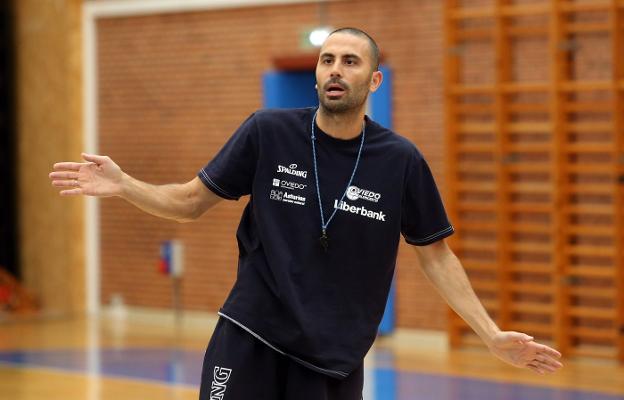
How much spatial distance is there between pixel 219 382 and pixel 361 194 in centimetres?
81

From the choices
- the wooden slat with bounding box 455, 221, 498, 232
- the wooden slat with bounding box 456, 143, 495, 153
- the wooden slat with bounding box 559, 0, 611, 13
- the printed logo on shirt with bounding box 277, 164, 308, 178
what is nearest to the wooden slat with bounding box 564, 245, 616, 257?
the wooden slat with bounding box 455, 221, 498, 232

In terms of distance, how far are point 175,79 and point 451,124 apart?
Result: 372 centimetres

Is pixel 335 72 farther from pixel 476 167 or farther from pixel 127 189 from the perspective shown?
pixel 476 167

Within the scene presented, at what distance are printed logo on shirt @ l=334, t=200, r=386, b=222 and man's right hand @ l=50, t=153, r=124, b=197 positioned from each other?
0.76 metres

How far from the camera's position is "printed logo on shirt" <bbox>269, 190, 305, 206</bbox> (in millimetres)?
4078

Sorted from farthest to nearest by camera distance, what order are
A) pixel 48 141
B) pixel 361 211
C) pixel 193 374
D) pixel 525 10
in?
pixel 48 141 < pixel 525 10 < pixel 193 374 < pixel 361 211

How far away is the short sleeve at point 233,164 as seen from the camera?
4.15 metres

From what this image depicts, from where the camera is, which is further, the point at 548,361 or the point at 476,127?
the point at 476,127

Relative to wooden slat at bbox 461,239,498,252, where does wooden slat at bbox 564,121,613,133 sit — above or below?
above

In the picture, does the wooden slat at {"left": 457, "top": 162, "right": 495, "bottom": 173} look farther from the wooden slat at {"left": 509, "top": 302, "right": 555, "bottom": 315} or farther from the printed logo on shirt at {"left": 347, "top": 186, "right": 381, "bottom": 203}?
the printed logo on shirt at {"left": 347, "top": 186, "right": 381, "bottom": 203}

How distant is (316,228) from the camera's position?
13.2ft

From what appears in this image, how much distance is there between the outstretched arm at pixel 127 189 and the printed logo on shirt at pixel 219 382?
0.57 m

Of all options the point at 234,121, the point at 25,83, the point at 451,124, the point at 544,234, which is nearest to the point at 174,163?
the point at 234,121

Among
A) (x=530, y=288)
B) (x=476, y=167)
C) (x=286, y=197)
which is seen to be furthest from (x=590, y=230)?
(x=286, y=197)
